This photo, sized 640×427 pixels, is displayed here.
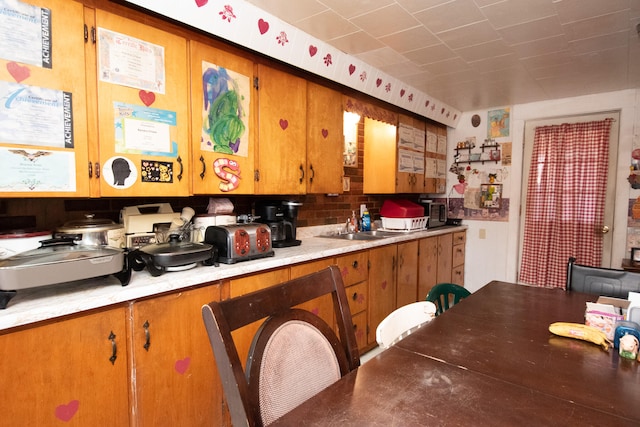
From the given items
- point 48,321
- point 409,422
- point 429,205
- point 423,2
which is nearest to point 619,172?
point 429,205

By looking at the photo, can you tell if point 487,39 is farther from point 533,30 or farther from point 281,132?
point 281,132

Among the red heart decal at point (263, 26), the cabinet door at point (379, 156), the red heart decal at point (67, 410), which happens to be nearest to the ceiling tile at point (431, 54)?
the cabinet door at point (379, 156)

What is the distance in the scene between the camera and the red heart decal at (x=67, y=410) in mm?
1249

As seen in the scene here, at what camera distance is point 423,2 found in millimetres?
1979

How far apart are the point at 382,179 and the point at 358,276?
135 centimetres

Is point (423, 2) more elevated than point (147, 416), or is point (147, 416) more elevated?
point (423, 2)

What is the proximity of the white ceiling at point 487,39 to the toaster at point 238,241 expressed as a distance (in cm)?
134

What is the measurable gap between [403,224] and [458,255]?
122 cm

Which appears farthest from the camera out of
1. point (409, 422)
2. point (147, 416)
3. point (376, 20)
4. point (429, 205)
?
point (429, 205)

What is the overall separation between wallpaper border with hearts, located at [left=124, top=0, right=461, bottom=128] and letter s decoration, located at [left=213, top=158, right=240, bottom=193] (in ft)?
2.37

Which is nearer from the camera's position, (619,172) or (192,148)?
(192,148)

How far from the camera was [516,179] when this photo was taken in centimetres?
409

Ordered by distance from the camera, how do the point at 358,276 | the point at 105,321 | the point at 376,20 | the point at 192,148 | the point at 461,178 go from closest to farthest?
the point at 105,321 → the point at 192,148 → the point at 376,20 → the point at 358,276 → the point at 461,178

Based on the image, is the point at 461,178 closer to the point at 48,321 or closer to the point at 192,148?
the point at 192,148
